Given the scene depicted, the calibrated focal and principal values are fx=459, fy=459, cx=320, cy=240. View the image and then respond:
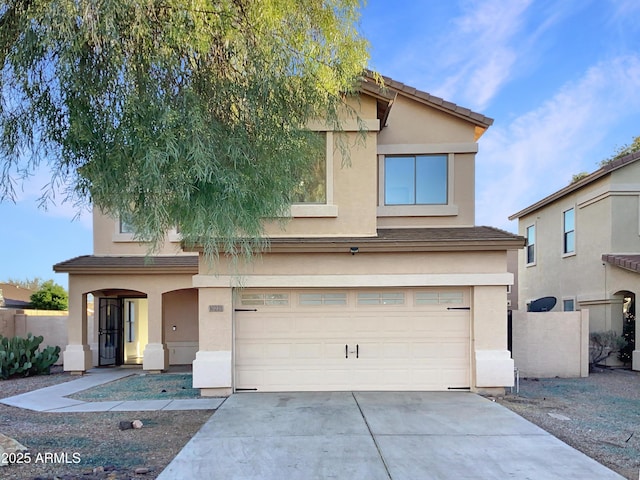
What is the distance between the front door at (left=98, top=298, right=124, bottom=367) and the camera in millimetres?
14985

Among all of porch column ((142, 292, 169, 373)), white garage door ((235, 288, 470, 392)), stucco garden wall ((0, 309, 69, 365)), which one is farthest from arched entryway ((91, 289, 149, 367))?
white garage door ((235, 288, 470, 392))

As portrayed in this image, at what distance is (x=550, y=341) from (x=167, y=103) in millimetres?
10892

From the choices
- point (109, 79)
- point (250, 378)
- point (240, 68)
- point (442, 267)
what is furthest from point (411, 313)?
point (109, 79)

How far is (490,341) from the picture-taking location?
30.9 ft

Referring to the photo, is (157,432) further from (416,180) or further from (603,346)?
(603,346)

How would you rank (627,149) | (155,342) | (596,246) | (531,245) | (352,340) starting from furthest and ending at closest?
(627,149) → (531,245) → (596,246) → (155,342) → (352,340)

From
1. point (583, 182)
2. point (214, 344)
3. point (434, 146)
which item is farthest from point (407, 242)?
point (583, 182)

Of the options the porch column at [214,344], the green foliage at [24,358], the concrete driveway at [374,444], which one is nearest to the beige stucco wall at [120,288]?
the green foliage at [24,358]

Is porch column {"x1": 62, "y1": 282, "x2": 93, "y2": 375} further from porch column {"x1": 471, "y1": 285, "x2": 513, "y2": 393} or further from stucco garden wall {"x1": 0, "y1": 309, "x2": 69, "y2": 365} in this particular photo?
porch column {"x1": 471, "y1": 285, "x2": 513, "y2": 393}

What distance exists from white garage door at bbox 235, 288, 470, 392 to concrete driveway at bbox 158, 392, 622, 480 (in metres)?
0.92

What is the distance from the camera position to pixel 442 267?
9.59 metres

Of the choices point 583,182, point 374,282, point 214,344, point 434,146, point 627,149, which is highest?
point 627,149

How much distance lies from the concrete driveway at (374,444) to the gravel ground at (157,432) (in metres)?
0.38

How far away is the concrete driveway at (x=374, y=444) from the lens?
209 inches
